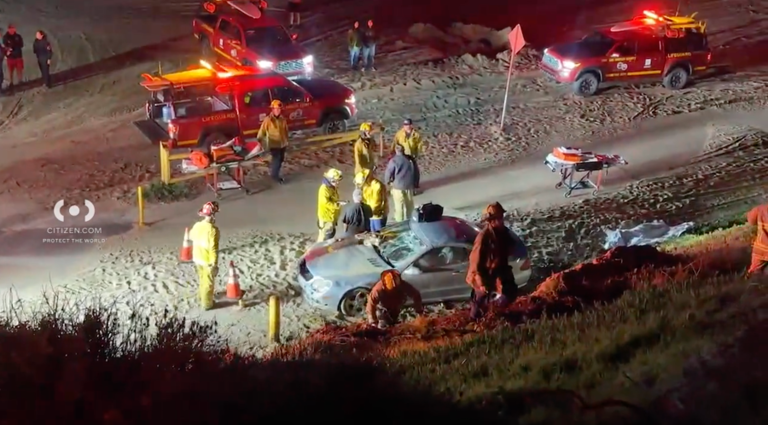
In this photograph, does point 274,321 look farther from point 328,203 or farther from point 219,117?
point 219,117

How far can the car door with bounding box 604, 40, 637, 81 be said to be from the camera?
22.5m

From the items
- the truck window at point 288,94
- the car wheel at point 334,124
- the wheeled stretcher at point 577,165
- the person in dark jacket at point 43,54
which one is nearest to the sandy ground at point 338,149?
the wheeled stretcher at point 577,165

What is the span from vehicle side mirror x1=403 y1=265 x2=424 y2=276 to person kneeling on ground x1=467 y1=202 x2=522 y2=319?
1.75 metres

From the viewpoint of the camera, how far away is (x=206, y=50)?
24656 mm

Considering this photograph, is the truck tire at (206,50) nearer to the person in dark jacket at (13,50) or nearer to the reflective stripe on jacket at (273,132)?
the person in dark jacket at (13,50)

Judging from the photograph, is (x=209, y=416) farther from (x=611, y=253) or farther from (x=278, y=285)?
(x=611, y=253)

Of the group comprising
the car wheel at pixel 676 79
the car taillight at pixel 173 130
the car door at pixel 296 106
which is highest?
the car wheel at pixel 676 79

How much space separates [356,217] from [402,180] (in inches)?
62.3

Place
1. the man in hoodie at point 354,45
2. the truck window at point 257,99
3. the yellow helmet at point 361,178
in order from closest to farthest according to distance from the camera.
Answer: the yellow helmet at point 361,178
the truck window at point 257,99
the man in hoodie at point 354,45

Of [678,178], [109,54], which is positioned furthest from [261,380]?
[109,54]

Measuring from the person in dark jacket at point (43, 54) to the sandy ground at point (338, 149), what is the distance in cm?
43

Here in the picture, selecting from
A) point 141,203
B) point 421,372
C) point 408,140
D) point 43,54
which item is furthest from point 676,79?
point 421,372

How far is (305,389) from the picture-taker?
697 cm

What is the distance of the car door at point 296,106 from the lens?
738 inches
